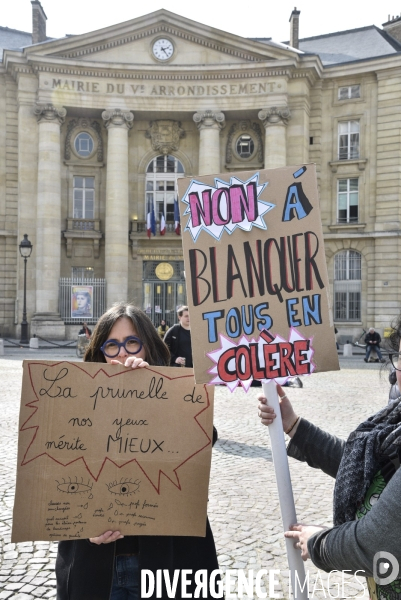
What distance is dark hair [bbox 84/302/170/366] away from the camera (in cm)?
272

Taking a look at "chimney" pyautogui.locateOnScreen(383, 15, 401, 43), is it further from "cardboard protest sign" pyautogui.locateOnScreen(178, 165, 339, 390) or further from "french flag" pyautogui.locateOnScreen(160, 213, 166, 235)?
"cardboard protest sign" pyautogui.locateOnScreen(178, 165, 339, 390)

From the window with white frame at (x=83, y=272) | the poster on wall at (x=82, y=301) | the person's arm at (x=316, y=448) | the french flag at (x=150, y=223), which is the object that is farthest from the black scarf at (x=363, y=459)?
the window with white frame at (x=83, y=272)

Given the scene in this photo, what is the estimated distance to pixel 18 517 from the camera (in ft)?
7.70

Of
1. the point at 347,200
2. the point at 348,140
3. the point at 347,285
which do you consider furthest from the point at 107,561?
the point at 348,140

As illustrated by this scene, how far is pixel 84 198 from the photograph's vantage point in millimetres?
34500

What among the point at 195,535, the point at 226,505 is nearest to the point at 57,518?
the point at 195,535

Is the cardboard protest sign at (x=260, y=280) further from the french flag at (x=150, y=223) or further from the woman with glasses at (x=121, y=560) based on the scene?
the french flag at (x=150, y=223)

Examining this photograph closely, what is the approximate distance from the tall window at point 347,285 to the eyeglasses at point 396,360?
31.8 meters

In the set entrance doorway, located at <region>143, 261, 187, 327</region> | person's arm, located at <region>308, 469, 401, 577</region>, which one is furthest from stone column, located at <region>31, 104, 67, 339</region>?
person's arm, located at <region>308, 469, 401, 577</region>

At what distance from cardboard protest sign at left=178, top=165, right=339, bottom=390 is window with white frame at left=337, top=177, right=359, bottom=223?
3220cm

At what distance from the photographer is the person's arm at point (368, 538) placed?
65.4 inches

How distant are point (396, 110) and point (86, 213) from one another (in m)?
18.1

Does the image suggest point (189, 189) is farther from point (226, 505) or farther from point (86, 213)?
point (86, 213)

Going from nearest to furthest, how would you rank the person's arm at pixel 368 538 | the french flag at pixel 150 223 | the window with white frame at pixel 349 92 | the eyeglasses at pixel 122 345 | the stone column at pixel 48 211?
1. the person's arm at pixel 368 538
2. the eyeglasses at pixel 122 345
3. the stone column at pixel 48 211
4. the french flag at pixel 150 223
5. the window with white frame at pixel 349 92
